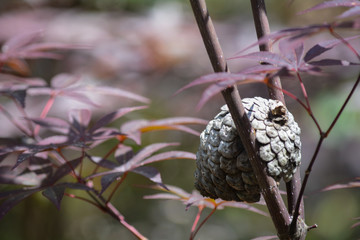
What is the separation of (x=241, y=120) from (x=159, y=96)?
199 cm

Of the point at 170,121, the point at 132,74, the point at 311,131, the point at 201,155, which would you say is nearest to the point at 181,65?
the point at 132,74

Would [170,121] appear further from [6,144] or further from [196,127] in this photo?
[196,127]

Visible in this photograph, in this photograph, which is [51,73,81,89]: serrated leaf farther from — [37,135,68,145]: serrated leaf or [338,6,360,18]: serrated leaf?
[338,6,360,18]: serrated leaf

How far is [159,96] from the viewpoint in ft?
7.96

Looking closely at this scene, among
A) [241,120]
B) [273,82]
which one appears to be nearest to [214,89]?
[241,120]

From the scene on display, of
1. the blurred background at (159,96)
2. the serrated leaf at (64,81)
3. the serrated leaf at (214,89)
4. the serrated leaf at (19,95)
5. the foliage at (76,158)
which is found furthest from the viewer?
the blurred background at (159,96)

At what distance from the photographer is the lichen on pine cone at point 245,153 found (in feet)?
1.63

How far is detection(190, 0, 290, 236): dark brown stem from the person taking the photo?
1.46ft

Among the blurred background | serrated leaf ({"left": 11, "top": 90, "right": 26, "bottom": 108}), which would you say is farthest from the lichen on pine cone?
the blurred background

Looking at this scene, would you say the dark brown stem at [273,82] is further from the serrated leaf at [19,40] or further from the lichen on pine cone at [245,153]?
the serrated leaf at [19,40]

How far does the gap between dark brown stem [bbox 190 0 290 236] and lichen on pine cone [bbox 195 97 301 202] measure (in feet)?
0.05

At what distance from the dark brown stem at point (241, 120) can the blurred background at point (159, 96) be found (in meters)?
1.15

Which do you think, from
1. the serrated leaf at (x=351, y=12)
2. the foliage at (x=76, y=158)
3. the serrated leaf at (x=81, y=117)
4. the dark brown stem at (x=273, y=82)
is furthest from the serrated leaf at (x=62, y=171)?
the serrated leaf at (x=351, y=12)

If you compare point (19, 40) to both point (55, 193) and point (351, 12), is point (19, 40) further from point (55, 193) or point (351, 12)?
point (351, 12)
